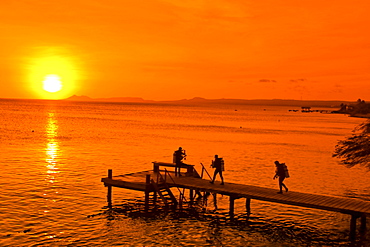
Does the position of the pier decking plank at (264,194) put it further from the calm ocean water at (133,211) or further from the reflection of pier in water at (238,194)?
the calm ocean water at (133,211)

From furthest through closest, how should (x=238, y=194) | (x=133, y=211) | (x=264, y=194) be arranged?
(x=133, y=211) < (x=238, y=194) < (x=264, y=194)

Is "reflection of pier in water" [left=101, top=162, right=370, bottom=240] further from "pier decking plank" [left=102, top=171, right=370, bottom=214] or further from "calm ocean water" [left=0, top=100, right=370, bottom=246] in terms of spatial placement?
"calm ocean water" [left=0, top=100, right=370, bottom=246]

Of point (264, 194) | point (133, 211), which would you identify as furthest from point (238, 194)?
point (133, 211)

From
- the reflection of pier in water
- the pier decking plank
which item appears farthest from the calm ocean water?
the pier decking plank

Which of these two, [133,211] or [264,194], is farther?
[133,211]

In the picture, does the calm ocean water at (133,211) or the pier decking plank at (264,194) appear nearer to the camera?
the calm ocean water at (133,211)

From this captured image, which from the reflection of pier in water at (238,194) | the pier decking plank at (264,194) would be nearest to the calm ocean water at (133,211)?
the reflection of pier in water at (238,194)

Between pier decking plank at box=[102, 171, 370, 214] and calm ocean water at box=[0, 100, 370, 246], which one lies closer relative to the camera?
calm ocean water at box=[0, 100, 370, 246]

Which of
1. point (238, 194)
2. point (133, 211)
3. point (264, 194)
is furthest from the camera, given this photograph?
point (133, 211)

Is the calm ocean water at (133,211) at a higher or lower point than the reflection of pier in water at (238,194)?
lower

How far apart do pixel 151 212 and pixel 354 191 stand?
18.7 meters

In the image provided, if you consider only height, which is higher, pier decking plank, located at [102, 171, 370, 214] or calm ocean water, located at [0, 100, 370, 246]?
pier decking plank, located at [102, 171, 370, 214]

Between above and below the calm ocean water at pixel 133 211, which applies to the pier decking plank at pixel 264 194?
above

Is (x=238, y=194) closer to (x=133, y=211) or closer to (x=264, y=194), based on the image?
(x=264, y=194)
